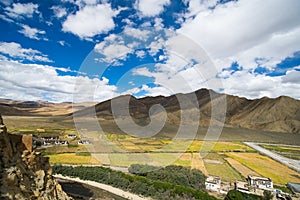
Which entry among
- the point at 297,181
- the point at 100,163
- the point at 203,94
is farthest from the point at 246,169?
the point at 203,94

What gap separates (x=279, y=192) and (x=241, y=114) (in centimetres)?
11808

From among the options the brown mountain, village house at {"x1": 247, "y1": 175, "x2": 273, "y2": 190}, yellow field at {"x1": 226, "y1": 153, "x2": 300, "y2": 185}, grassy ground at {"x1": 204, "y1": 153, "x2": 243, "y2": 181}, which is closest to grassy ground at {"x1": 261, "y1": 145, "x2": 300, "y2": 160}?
yellow field at {"x1": 226, "y1": 153, "x2": 300, "y2": 185}

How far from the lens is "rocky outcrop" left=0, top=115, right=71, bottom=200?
35.3ft

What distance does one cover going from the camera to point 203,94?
594ft

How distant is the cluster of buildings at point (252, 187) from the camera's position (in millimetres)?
23172

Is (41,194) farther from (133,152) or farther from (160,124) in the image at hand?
(160,124)

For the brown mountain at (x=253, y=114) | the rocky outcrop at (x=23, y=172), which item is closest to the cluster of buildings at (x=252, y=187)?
the rocky outcrop at (x=23, y=172)

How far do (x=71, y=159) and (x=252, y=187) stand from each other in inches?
1004

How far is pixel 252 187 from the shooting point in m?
24.4

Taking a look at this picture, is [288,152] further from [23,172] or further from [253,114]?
[253,114]

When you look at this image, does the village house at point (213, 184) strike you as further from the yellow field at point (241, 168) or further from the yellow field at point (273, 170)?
the yellow field at point (273, 170)

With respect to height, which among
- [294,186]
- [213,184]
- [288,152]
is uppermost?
[288,152]

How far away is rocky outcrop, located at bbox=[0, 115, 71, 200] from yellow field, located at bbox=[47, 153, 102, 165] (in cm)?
1898

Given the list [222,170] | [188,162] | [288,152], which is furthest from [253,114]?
[222,170]
